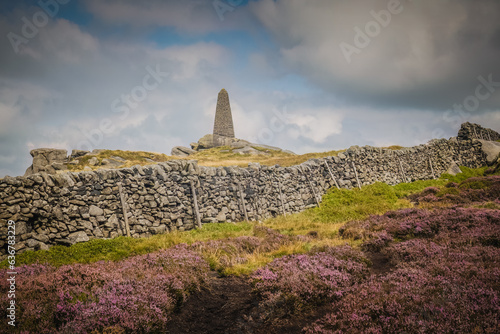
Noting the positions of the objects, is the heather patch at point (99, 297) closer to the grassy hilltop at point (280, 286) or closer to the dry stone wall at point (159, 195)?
the grassy hilltop at point (280, 286)

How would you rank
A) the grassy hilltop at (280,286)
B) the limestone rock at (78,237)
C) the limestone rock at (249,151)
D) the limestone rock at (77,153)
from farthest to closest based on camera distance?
the limestone rock at (249,151) < the limestone rock at (77,153) < the limestone rock at (78,237) < the grassy hilltop at (280,286)

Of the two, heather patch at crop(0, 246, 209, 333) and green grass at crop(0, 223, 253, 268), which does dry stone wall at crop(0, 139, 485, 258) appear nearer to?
green grass at crop(0, 223, 253, 268)

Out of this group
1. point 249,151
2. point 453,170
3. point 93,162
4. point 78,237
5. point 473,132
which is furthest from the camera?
point 249,151

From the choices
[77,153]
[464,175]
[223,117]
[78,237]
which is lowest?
[464,175]

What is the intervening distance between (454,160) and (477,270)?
1462 inches

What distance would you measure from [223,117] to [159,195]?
61.4m

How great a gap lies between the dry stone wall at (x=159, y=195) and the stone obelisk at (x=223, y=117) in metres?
51.9

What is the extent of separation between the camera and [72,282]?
5340 millimetres

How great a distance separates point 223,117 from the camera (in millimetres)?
73500

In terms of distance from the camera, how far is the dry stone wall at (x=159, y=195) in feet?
32.7

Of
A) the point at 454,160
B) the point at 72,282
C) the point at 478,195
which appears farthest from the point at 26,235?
the point at 454,160

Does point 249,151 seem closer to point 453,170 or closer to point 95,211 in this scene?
point 453,170

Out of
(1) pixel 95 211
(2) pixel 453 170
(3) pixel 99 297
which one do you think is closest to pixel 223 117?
(2) pixel 453 170

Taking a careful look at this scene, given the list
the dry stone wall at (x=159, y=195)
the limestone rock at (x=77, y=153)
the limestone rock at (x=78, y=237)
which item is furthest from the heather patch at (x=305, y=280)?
the limestone rock at (x=77, y=153)
